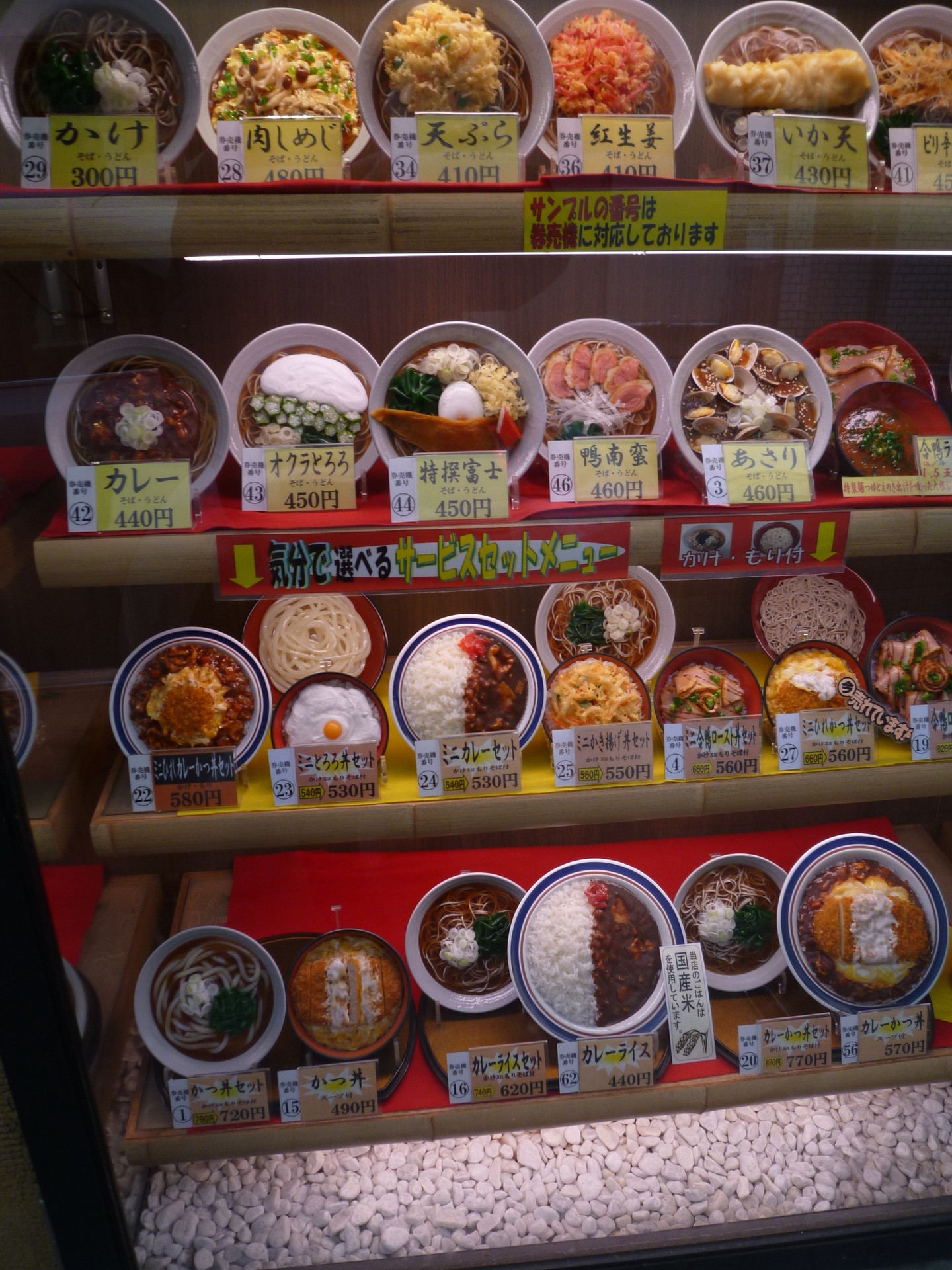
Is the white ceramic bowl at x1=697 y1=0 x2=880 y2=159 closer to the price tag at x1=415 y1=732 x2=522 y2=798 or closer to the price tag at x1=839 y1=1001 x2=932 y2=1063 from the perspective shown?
the price tag at x1=415 y1=732 x2=522 y2=798

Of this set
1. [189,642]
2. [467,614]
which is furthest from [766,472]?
[189,642]

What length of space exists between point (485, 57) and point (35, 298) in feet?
2.66

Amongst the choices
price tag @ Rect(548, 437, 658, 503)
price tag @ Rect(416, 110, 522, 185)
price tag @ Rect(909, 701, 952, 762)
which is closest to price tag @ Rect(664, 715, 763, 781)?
price tag @ Rect(909, 701, 952, 762)

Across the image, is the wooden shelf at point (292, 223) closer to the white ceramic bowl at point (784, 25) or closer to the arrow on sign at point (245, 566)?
the white ceramic bowl at point (784, 25)

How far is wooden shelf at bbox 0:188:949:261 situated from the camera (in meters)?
1.16

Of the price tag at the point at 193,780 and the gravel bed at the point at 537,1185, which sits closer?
the price tag at the point at 193,780

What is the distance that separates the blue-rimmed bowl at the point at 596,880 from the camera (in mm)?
1563

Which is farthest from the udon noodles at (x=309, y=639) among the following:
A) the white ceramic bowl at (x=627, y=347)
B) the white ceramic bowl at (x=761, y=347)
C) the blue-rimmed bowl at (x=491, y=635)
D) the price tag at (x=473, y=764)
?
the white ceramic bowl at (x=761, y=347)

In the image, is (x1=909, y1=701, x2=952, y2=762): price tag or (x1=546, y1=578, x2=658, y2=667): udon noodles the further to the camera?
(x1=546, y1=578, x2=658, y2=667): udon noodles

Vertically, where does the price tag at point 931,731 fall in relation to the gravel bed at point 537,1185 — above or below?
above

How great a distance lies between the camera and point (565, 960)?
1.57 m

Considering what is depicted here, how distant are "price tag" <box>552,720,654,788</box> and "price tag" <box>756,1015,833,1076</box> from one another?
1.87 ft

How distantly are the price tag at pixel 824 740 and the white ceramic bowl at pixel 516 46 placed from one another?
1084 millimetres

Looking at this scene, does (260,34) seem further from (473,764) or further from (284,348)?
(473,764)
